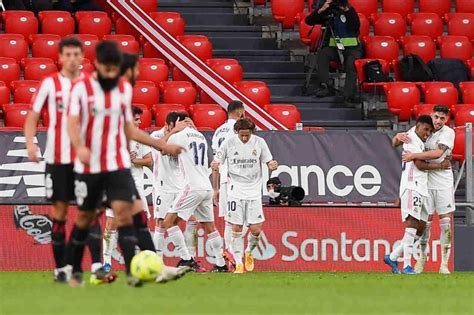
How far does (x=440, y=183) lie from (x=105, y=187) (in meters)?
6.96

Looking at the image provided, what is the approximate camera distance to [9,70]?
22641mm

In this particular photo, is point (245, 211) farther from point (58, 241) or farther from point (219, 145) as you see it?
point (58, 241)

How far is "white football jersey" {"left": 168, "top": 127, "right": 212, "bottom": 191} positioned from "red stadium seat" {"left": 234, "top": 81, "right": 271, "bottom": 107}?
16.7 feet

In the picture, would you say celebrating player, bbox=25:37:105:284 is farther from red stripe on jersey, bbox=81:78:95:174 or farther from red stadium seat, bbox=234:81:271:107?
red stadium seat, bbox=234:81:271:107

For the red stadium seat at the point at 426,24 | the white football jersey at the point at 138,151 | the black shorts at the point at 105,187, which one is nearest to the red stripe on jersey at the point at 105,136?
the black shorts at the point at 105,187

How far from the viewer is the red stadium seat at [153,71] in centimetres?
2348

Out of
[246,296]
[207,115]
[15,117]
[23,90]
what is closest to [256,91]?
[207,115]

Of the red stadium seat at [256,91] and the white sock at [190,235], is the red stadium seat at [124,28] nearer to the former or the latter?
the red stadium seat at [256,91]

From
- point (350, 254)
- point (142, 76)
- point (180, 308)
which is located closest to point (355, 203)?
point (350, 254)

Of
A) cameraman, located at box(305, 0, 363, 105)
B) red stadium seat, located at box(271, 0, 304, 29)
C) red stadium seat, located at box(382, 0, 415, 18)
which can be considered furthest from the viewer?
red stadium seat, located at box(382, 0, 415, 18)

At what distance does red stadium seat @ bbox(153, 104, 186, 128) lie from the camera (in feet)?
70.7

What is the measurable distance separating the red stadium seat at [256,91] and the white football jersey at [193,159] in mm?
5097

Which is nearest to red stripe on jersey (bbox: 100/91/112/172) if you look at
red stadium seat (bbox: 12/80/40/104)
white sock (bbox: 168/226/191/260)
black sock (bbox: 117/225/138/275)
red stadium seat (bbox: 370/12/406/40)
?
black sock (bbox: 117/225/138/275)

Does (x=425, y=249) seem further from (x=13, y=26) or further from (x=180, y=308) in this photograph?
(x=13, y=26)
